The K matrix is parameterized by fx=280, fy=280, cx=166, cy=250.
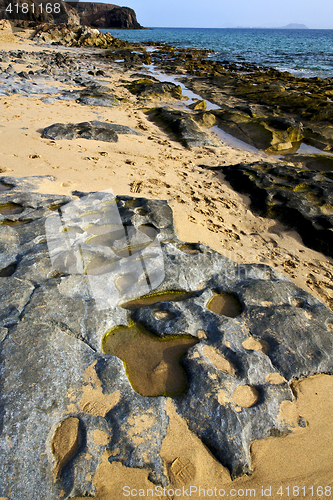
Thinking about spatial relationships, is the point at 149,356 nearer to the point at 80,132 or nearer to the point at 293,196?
the point at 293,196

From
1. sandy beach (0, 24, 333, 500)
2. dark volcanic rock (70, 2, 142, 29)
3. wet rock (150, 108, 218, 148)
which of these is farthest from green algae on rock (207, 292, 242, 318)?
dark volcanic rock (70, 2, 142, 29)

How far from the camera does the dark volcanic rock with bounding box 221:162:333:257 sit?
3842mm

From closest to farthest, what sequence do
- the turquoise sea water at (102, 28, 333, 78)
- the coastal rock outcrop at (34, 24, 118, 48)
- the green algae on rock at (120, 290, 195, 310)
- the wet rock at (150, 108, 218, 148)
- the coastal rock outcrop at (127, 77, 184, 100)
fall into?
1. the green algae on rock at (120, 290, 195, 310)
2. the wet rock at (150, 108, 218, 148)
3. the coastal rock outcrop at (127, 77, 184, 100)
4. the turquoise sea water at (102, 28, 333, 78)
5. the coastal rock outcrop at (34, 24, 118, 48)

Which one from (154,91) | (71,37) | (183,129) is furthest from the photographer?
(71,37)

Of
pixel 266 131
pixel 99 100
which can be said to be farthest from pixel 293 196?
pixel 99 100

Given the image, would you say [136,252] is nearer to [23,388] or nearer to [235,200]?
[23,388]

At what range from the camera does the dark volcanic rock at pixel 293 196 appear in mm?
3842

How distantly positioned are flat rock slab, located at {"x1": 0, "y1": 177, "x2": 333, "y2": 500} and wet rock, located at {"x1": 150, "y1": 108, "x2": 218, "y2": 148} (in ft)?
14.5

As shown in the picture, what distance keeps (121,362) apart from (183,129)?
250 inches

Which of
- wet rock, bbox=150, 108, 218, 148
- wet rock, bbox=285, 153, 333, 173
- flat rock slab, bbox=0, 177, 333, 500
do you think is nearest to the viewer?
flat rock slab, bbox=0, 177, 333, 500

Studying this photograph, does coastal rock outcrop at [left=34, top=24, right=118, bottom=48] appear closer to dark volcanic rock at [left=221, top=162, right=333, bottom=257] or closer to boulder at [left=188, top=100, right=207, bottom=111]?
boulder at [left=188, top=100, right=207, bottom=111]

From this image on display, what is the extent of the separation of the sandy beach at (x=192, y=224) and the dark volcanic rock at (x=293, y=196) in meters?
0.15

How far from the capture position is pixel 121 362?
1.86 meters

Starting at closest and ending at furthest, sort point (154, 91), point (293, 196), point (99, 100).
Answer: point (293, 196) → point (99, 100) → point (154, 91)
